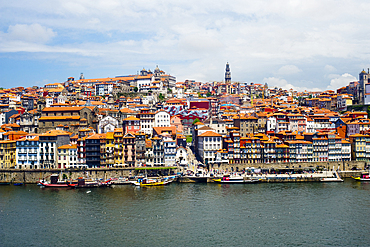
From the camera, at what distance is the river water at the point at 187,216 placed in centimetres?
3334

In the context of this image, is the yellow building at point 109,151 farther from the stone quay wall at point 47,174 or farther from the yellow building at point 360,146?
the yellow building at point 360,146

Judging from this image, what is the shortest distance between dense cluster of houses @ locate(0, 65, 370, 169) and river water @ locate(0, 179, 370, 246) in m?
10.3

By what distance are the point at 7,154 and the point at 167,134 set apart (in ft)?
91.8

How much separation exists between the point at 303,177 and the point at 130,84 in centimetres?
7991

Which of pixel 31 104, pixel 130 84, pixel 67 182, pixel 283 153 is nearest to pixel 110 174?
pixel 67 182

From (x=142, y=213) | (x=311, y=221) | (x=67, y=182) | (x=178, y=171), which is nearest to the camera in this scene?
(x=311, y=221)

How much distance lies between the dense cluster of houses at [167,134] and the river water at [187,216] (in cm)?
1030

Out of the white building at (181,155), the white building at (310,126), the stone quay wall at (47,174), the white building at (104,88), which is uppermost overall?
the white building at (104,88)

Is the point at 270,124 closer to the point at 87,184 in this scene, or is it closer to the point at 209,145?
the point at 209,145

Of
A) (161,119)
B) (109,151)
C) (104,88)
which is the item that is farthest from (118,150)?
(104,88)

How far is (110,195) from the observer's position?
4972 centimetres

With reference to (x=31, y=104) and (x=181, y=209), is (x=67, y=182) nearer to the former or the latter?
(x=181, y=209)

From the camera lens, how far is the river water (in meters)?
33.3

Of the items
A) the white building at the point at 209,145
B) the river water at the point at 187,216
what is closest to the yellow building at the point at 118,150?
the river water at the point at 187,216
